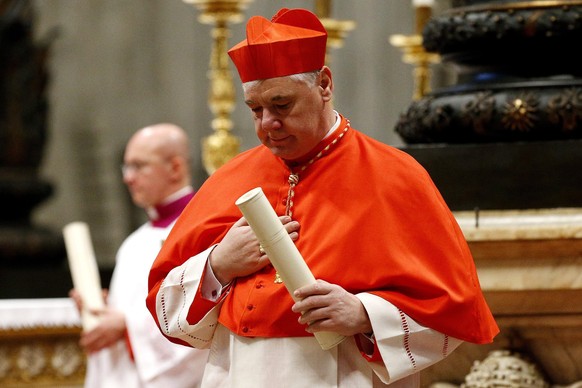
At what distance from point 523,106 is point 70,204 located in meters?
6.32

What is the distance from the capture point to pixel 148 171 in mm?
6160

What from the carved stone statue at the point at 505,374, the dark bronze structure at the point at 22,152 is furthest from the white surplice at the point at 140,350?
the dark bronze structure at the point at 22,152

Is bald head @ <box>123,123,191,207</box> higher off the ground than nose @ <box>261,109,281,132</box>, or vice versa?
nose @ <box>261,109,281,132</box>

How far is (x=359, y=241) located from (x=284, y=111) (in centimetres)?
35

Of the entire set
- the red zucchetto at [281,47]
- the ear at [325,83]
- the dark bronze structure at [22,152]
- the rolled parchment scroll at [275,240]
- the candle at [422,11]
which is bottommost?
the dark bronze structure at [22,152]

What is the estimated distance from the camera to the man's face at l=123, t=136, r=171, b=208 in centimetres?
613

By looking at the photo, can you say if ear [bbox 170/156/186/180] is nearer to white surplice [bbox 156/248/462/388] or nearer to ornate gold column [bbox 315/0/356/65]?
ornate gold column [bbox 315/0/356/65]

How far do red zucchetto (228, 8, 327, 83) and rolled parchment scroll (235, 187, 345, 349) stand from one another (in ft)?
1.02

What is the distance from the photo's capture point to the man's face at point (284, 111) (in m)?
3.48

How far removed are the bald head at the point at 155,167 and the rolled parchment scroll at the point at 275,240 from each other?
2.79 metres

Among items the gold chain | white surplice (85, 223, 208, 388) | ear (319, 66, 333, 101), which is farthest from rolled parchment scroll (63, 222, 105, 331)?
ear (319, 66, 333, 101)

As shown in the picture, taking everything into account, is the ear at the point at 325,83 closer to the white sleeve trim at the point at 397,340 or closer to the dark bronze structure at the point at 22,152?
the white sleeve trim at the point at 397,340

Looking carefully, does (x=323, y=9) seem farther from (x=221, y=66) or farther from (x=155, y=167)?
(x=155, y=167)

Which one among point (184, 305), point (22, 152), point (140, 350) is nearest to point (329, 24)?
point (140, 350)
